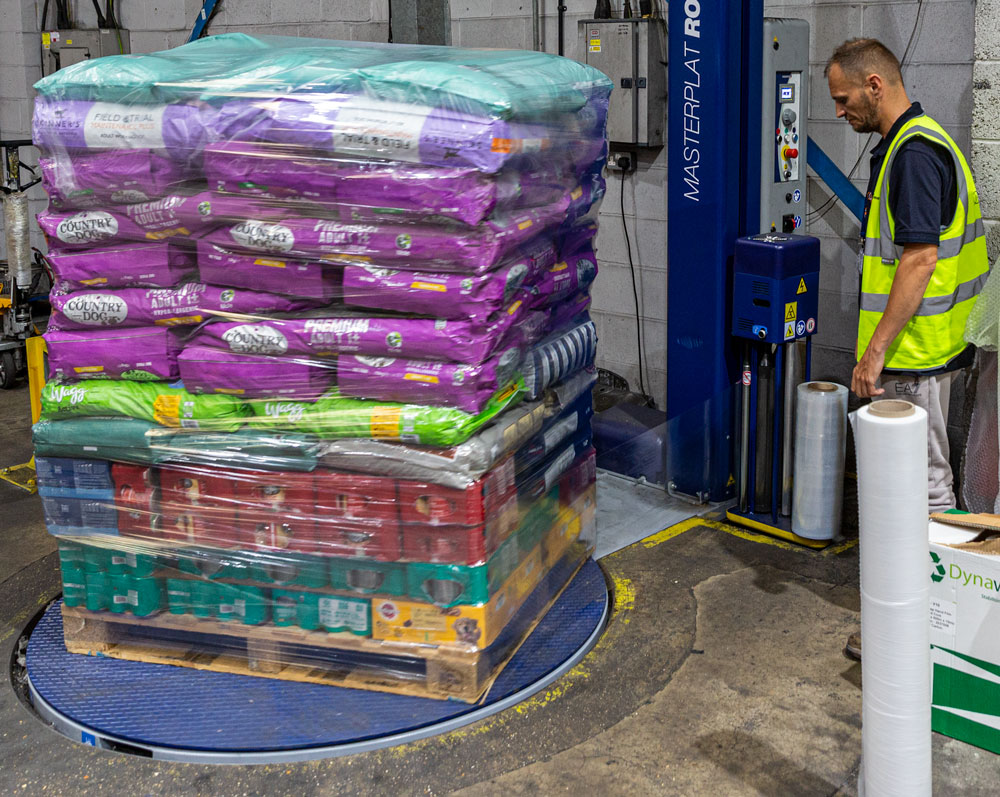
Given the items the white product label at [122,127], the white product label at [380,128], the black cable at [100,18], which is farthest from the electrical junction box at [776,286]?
the black cable at [100,18]

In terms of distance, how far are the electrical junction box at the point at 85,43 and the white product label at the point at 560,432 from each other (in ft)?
19.8

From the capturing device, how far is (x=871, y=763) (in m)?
2.87

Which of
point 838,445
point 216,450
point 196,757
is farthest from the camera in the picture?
point 838,445

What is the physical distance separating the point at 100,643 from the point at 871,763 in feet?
8.94

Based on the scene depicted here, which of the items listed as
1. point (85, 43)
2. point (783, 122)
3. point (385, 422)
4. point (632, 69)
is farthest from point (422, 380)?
point (85, 43)

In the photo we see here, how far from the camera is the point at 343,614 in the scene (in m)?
3.84

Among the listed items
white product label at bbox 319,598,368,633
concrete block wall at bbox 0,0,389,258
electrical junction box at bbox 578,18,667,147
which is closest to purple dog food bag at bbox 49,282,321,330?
white product label at bbox 319,598,368,633

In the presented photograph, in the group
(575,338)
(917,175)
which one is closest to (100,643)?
(575,338)

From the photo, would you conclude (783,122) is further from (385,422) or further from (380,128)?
(385,422)

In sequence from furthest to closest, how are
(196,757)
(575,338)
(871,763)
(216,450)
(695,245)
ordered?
(695,245)
(575,338)
(216,450)
(196,757)
(871,763)

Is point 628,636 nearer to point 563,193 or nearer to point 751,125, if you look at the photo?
point 563,193

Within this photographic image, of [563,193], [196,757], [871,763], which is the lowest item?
[196,757]

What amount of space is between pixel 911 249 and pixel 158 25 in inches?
264

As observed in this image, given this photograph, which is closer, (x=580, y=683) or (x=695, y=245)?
(x=580, y=683)
